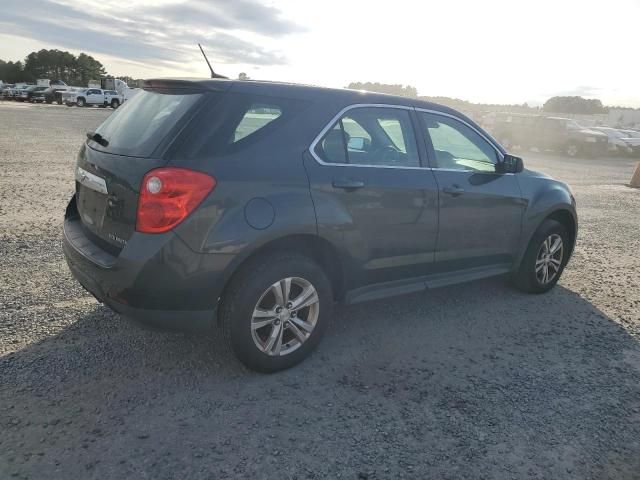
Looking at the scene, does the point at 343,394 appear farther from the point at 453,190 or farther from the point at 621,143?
the point at 621,143

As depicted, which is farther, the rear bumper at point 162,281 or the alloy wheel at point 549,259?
the alloy wheel at point 549,259

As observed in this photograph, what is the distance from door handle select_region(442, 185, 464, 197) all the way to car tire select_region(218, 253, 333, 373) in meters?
1.22

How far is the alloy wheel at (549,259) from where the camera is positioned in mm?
4969

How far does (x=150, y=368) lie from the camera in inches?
131

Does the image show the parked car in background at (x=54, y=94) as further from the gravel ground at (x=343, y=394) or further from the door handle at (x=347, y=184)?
the door handle at (x=347, y=184)

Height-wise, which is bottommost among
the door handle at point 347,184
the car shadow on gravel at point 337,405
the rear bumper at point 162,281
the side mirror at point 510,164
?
the car shadow on gravel at point 337,405

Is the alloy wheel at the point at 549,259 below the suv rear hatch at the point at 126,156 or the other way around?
below

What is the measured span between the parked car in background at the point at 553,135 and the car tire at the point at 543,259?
20295 mm

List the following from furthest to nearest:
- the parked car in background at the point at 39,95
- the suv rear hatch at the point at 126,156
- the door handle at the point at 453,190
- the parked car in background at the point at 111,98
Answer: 1. the parked car in background at the point at 39,95
2. the parked car in background at the point at 111,98
3. the door handle at the point at 453,190
4. the suv rear hatch at the point at 126,156

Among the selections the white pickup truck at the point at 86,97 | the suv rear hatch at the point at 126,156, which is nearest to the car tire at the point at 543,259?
the suv rear hatch at the point at 126,156

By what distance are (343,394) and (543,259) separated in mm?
2803

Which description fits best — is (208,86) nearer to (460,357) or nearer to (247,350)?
(247,350)

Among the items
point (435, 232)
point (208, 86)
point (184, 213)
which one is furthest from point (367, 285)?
point (208, 86)

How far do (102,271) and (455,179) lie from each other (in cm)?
263
